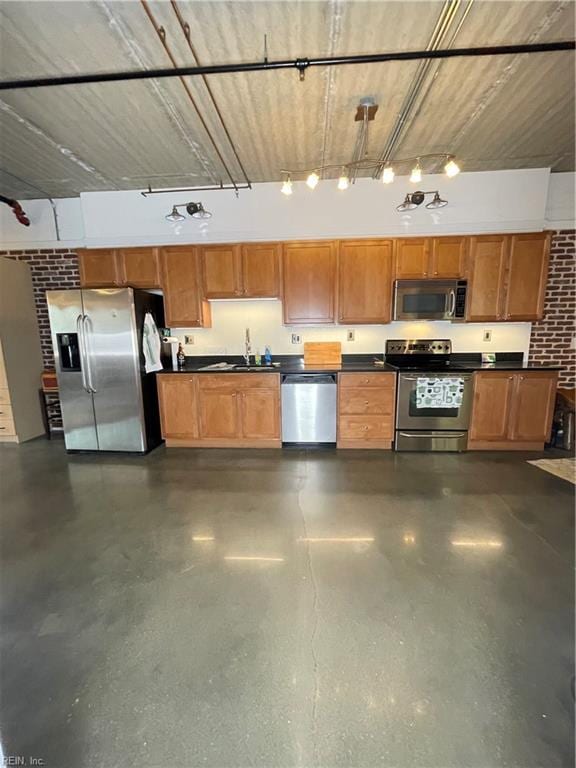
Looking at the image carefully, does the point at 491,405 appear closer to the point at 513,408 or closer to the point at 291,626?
the point at 513,408

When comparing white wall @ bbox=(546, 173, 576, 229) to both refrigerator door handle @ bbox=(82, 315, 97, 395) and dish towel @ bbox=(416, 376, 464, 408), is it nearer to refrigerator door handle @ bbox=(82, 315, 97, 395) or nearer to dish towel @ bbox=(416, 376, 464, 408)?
dish towel @ bbox=(416, 376, 464, 408)

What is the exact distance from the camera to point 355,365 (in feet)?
13.6

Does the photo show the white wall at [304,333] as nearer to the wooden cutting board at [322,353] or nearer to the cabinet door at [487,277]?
the wooden cutting board at [322,353]

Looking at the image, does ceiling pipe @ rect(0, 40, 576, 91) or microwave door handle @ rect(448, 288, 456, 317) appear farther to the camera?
microwave door handle @ rect(448, 288, 456, 317)

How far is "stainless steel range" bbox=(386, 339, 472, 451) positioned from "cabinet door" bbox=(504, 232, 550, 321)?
103 centimetres

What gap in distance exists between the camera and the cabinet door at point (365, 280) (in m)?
3.79

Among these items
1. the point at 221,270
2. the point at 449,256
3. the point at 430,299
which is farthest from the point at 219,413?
the point at 449,256

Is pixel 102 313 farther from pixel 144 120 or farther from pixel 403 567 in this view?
pixel 403 567

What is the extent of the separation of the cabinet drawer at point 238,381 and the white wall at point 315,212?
5.66 ft

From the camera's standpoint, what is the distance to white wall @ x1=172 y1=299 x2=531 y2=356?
160 inches

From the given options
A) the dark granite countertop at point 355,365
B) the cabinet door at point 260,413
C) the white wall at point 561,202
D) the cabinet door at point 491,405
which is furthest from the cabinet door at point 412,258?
the cabinet door at point 260,413

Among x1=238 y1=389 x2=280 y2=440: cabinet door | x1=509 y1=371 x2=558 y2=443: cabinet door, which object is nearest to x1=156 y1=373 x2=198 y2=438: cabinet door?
x1=238 y1=389 x2=280 y2=440: cabinet door

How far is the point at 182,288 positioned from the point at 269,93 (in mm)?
2185

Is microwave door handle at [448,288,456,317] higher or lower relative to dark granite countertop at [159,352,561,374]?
higher
